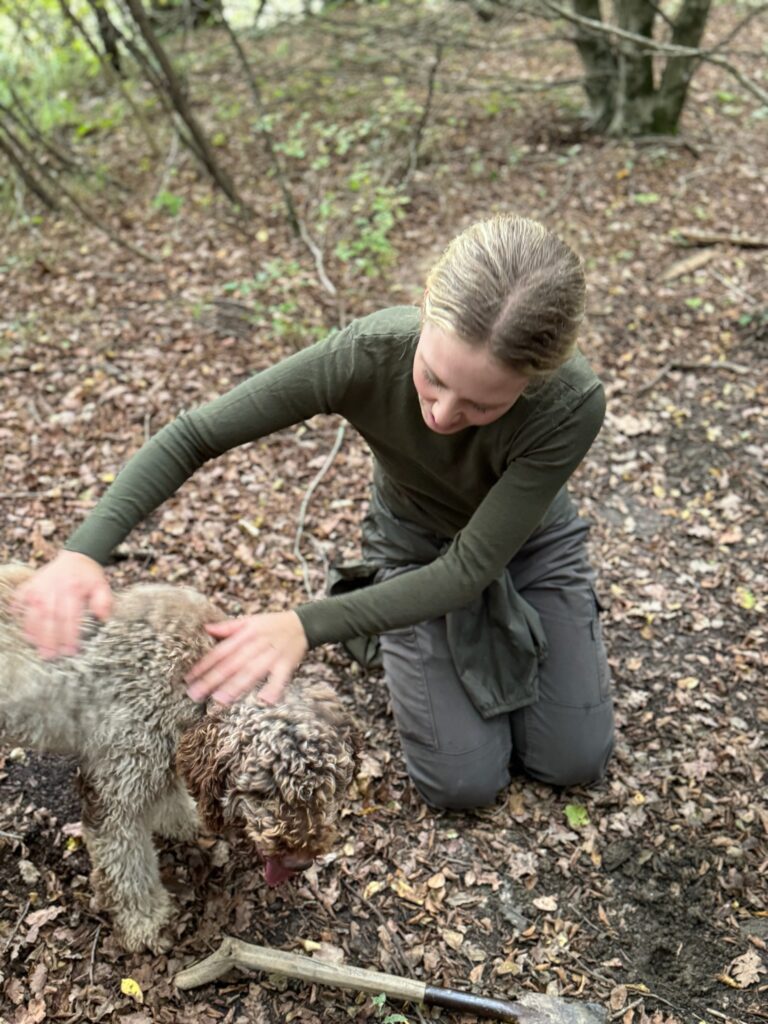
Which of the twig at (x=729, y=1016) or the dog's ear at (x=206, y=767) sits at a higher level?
the dog's ear at (x=206, y=767)

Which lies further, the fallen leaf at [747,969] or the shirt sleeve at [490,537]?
the fallen leaf at [747,969]

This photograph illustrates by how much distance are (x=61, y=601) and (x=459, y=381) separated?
1.50 metres

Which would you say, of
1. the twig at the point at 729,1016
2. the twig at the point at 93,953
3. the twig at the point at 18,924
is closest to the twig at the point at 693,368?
the twig at the point at 729,1016

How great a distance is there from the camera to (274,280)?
23.0 feet

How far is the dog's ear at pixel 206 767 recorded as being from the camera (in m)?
2.70

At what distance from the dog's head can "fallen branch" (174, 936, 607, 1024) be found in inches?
22.1

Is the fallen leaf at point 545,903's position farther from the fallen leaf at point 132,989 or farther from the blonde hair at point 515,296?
the blonde hair at point 515,296

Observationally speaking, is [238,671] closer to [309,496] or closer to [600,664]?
[600,664]

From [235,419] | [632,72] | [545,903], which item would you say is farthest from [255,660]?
[632,72]

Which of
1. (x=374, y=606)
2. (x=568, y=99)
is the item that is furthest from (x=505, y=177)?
(x=374, y=606)

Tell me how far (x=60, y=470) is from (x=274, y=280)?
8.71 feet

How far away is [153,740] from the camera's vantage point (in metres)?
2.96

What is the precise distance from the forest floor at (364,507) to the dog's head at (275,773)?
3.22 ft

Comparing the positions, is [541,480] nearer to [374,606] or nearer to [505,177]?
[374,606]
